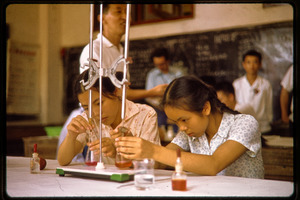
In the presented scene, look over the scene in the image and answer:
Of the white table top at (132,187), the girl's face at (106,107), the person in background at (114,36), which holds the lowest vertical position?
the white table top at (132,187)

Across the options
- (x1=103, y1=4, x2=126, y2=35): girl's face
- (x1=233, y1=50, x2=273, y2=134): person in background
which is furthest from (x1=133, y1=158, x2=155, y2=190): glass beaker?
(x1=233, y1=50, x2=273, y2=134): person in background

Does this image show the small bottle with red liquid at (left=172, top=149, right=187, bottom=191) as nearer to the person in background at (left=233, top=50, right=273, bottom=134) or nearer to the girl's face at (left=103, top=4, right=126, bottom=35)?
the girl's face at (left=103, top=4, right=126, bottom=35)

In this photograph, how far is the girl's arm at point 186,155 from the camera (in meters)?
1.32

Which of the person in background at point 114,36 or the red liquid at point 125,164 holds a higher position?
the person in background at point 114,36

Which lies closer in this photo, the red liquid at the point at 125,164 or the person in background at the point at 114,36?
the red liquid at the point at 125,164

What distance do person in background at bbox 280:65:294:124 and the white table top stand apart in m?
3.52

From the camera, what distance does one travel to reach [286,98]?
4.57 m

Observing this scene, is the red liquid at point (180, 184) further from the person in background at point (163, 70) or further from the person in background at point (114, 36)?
the person in background at point (163, 70)

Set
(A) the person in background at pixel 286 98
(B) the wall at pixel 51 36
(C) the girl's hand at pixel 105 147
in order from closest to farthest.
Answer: (C) the girl's hand at pixel 105 147 < (A) the person in background at pixel 286 98 < (B) the wall at pixel 51 36

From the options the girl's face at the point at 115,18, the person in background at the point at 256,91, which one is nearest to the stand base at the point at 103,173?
the girl's face at the point at 115,18

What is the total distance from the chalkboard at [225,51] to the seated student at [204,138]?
316 cm

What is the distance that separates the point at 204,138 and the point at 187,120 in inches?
9.7

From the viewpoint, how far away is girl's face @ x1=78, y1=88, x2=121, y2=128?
1581mm

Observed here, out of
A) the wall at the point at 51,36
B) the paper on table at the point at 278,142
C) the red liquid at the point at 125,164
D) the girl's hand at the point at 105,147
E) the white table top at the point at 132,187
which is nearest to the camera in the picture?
the white table top at the point at 132,187
